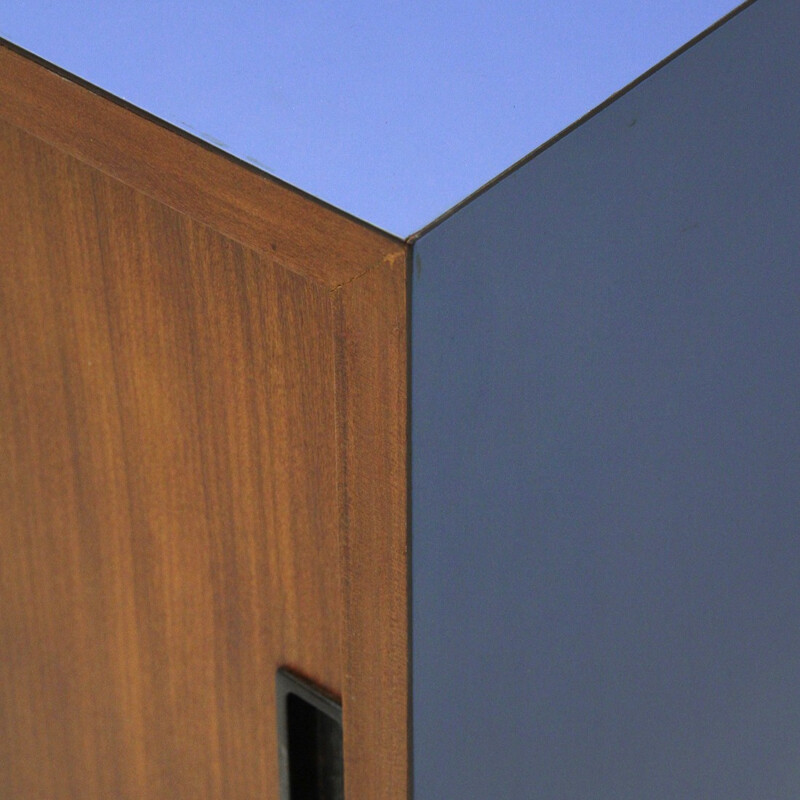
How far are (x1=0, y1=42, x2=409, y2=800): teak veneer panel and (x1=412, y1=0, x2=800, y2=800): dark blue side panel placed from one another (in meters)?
0.03

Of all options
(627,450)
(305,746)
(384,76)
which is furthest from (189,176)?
(305,746)

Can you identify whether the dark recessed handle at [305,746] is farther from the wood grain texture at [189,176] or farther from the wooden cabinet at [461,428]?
the wood grain texture at [189,176]

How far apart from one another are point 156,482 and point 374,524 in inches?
7.3

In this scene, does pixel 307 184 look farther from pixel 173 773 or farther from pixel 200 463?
pixel 173 773

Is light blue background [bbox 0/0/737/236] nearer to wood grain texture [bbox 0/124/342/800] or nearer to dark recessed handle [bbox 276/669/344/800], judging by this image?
wood grain texture [bbox 0/124/342/800]

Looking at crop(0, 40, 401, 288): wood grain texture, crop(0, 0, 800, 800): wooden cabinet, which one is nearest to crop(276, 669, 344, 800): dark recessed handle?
crop(0, 0, 800, 800): wooden cabinet

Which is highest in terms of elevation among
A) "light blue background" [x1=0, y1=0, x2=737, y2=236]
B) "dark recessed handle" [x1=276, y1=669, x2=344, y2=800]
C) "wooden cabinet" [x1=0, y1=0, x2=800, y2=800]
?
"light blue background" [x1=0, y1=0, x2=737, y2=236]

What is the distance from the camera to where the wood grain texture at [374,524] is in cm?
47

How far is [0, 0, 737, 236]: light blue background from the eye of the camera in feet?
1.37

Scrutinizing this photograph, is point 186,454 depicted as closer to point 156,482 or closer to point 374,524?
point 156,482

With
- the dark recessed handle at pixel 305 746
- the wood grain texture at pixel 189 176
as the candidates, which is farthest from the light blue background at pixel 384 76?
the dark recessed handle at pixel 305 746

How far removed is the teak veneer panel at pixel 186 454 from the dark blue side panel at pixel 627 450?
0.09ft

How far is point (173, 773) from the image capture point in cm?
74

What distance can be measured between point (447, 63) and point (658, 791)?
1.17ft
